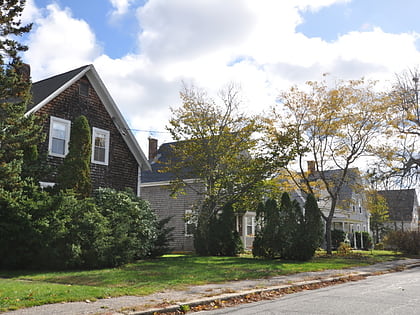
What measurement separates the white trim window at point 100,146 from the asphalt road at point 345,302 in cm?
1278

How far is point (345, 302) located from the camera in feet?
27.8

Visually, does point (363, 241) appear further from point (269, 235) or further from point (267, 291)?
point (267, 291)

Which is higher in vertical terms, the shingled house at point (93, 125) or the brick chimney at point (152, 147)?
the brick chimney at point (152, 147)

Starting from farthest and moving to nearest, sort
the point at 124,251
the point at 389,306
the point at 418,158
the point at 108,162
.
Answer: the point at 418,158 → the point at 108,162 → the point at 124,251 → the point at 389,306

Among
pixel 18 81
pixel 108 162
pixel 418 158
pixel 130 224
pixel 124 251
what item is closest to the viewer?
pixel 18 81

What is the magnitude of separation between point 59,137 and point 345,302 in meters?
14.2

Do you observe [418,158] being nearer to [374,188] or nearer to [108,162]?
[374,188]

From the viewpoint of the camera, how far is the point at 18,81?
10.8m

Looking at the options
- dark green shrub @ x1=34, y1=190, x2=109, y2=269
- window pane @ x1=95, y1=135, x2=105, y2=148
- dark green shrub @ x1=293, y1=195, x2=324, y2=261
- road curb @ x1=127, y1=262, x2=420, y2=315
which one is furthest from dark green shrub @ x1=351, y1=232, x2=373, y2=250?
dark green shrub @ x1=34, y1=190, x2=109, y2=269

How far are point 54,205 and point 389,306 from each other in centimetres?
1037

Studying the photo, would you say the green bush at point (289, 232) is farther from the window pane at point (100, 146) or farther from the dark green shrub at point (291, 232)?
the window pane at point (100, 146)

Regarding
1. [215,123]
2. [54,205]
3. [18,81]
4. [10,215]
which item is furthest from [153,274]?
[215,123]

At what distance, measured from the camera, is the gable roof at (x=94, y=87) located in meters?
18.4

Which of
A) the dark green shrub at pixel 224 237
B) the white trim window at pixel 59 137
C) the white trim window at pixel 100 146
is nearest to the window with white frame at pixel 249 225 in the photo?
the dark green shrub at pixel 224 237
